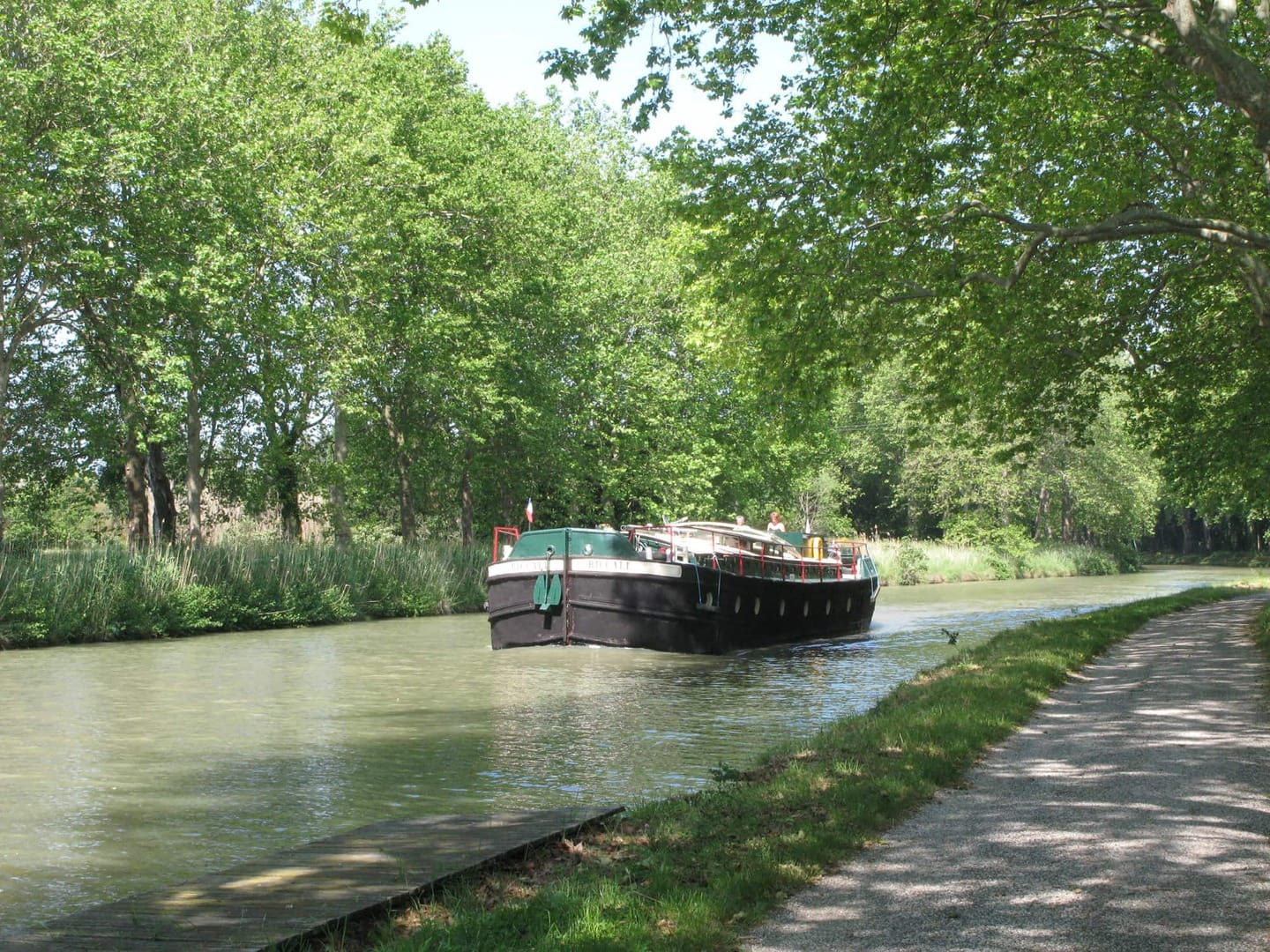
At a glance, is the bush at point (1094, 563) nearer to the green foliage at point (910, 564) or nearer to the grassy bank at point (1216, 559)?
the grassy bank at point (1216, 559)

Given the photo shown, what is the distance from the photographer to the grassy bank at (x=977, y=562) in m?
53.5

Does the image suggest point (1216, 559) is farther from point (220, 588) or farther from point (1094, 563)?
point (220, 588)

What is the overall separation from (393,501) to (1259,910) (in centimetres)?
4405

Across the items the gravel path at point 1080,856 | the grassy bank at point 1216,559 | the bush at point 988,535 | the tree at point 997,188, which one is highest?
the tree at point 997,188

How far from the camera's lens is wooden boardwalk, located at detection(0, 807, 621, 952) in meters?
5.25

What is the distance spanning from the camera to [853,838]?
22.0ft

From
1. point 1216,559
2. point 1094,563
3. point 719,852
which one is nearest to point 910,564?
point 1094,563

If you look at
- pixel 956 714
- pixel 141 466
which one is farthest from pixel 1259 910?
pixel 141 466

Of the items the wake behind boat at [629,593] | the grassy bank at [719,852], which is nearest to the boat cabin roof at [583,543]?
the wake behind boat at [629,593]

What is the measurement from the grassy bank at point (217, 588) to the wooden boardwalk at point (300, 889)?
1899 centimetres

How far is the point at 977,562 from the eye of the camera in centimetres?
5756

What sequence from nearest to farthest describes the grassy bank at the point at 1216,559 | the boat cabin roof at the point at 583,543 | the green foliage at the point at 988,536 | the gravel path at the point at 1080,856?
the gravel path at the point at 1080,856 < the boat cabin roof at the point at 583,543 < the green foliage at the point at 988,536 < the grassy bank at the point at 1216,559

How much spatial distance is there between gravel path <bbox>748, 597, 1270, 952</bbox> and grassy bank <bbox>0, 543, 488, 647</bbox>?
20.2 m

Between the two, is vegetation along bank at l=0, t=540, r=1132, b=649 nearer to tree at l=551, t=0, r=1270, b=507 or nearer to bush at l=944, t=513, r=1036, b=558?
tree at l=551, t=0, r=1270, b=507
